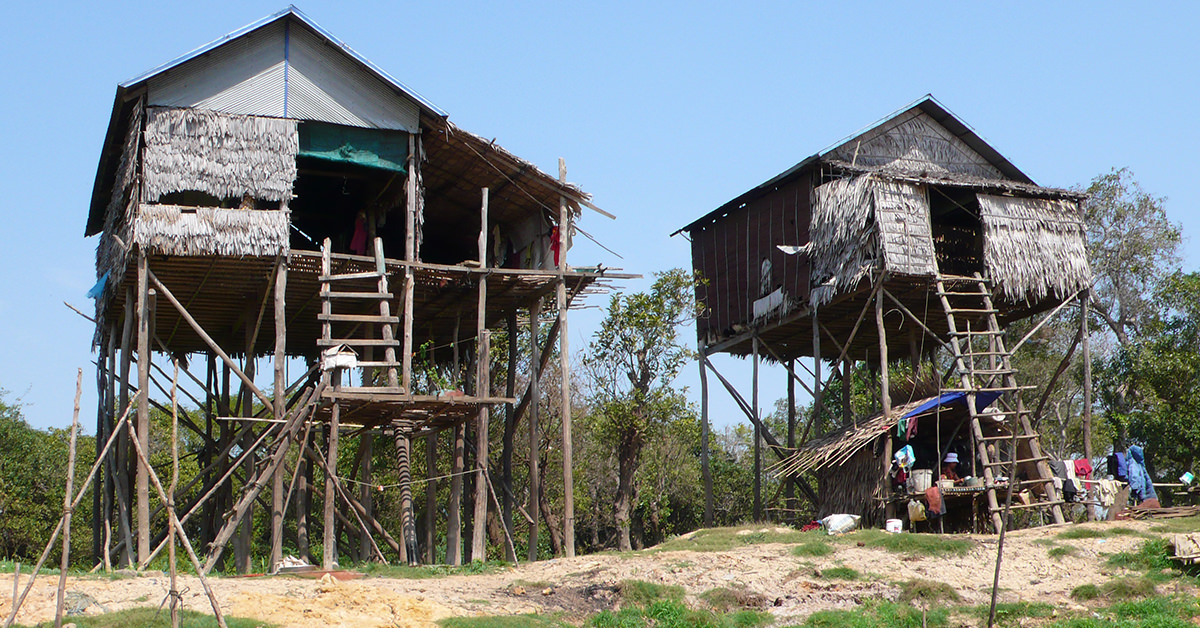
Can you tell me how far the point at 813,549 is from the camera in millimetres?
16141

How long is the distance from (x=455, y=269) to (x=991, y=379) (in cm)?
850

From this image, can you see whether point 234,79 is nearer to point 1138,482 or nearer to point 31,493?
point 1138,482

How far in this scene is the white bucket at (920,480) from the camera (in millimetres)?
19062

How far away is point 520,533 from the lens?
30875 mm

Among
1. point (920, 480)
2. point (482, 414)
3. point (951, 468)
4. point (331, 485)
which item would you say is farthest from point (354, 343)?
point (951, 468)

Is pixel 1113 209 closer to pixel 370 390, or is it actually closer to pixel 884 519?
pixel 884 519

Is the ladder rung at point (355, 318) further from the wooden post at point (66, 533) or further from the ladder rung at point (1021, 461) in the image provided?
the ladder rung at point (1021, 461)

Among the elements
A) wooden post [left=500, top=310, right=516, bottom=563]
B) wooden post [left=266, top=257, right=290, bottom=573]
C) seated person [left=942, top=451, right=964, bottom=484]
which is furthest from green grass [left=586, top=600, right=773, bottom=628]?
wooden post [left=500, top=310, right=516, bottom=563]

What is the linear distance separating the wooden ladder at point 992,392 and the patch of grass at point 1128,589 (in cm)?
383

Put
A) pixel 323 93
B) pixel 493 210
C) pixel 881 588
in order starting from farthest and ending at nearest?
pixel 493 210 < pixel 323 93 < pixel 881 588

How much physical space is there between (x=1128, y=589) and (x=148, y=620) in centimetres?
1043

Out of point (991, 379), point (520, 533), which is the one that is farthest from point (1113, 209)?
point (520, 533)

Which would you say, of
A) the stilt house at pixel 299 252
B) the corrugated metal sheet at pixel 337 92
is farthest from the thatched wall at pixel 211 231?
the corrugated metal sheet at pixel 337 92

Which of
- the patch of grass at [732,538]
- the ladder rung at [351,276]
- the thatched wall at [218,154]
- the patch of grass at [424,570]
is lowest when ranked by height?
the patch of grass at [424,570]
